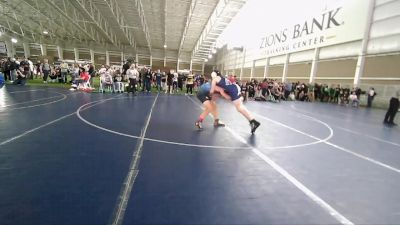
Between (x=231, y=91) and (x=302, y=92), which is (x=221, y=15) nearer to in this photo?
(x=302, y=92)

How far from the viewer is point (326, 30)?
23562mm

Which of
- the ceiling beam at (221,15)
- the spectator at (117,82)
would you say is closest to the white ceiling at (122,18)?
the ceiling beam at (221,15)

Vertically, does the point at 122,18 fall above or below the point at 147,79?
above

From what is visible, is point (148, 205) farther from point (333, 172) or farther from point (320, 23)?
point (320, 23)

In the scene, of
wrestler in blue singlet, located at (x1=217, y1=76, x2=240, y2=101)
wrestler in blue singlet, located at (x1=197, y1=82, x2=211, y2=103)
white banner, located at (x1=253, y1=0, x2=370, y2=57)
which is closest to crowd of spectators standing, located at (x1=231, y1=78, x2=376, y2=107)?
white banner, located at (x1=253, y1=0, x2=370, y2=57)

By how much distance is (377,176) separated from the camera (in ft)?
13.8

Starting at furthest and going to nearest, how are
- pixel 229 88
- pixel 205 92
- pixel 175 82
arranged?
pixel 175 82 → pixel 205 92 → pixel 229 88

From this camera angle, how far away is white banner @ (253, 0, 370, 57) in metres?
20.6

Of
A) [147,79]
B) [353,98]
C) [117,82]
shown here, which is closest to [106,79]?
[117,82]

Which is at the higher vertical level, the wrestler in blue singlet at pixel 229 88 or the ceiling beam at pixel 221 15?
the ceiling beam at pixel 221 15

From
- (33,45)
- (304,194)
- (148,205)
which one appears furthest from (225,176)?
(33,45)

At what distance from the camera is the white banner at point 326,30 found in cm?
2058

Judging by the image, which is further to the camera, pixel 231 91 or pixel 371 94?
pixel 371 94

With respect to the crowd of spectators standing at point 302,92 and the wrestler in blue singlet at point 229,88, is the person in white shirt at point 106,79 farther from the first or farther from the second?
the wrestler in blue singlet at point 229,88
